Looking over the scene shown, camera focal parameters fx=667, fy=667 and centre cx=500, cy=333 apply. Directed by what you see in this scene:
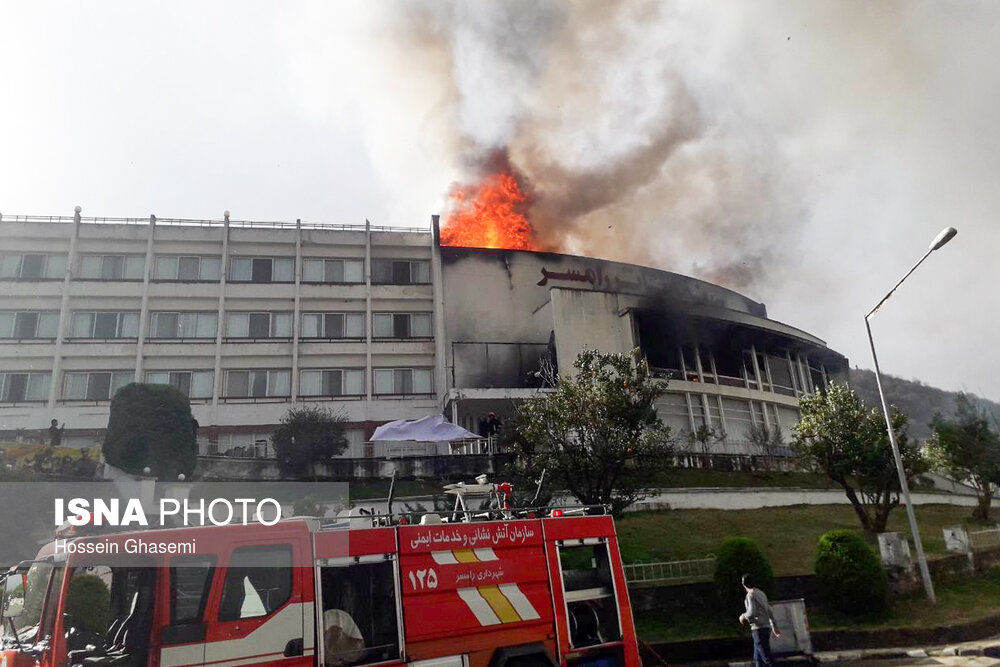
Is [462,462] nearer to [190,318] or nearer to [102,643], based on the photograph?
[102,643]

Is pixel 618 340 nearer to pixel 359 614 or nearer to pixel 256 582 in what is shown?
pixel 359 614

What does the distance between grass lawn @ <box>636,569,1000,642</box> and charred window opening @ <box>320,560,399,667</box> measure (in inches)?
279

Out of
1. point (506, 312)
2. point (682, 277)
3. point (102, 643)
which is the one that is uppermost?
point (682, 277)

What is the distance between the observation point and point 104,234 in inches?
1474

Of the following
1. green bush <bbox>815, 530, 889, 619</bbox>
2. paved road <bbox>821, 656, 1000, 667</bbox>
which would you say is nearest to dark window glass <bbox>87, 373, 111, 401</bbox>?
green bush <bbox>815, 530, 889, 619</bbox>

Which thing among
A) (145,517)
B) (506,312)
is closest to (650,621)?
(145,517)

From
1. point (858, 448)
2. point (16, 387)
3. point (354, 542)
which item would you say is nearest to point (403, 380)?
point (16, 387)

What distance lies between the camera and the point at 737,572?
45.3ft

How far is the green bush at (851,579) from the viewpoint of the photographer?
44.9 ft

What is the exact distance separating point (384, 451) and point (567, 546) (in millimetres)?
26062

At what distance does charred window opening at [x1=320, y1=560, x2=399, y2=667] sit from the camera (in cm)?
747

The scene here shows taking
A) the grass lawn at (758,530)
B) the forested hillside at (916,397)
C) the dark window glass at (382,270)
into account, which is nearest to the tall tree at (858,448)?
the grass lawn at (758,530)

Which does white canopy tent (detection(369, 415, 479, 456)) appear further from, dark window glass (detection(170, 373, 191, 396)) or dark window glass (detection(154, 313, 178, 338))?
dark window glass (detection(154, 313, 178, 338))

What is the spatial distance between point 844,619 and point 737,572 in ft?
7.99
